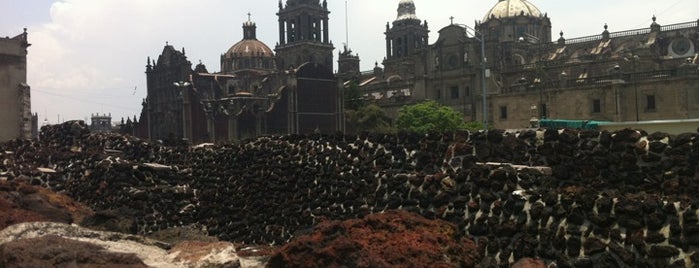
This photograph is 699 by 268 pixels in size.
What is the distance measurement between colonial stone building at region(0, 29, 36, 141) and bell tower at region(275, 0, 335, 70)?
172ft

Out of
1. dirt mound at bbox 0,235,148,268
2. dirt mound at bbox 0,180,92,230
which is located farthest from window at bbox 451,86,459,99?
dirt mound at bbox 0,235,148,268

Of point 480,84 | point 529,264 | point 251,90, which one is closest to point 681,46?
point 480,84

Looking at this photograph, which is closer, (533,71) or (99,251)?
(99,251)

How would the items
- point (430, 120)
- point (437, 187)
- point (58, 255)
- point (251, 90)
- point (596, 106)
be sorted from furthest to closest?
point (251, 90) → point (430, 120) → point (596, 106) → point (437, 187) → point (58, 255)

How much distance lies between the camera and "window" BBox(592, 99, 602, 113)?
169 ft

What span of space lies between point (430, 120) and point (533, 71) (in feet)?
36.0

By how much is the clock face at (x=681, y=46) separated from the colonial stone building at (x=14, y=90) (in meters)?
55.5

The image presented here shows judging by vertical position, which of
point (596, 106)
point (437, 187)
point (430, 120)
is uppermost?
point (596, 106)

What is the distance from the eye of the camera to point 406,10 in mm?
101750

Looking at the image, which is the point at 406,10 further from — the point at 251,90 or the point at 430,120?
the point at 430,120

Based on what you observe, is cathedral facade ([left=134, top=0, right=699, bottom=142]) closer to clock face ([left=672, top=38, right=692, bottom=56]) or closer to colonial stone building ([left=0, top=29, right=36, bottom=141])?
clock face ([left=672, top=38, right=692, bottom=56])

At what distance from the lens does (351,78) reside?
92.1 meters

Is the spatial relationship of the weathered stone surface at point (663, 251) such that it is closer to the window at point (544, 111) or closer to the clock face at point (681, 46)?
the window at point (544, 111)

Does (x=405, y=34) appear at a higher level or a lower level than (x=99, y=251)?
higher
